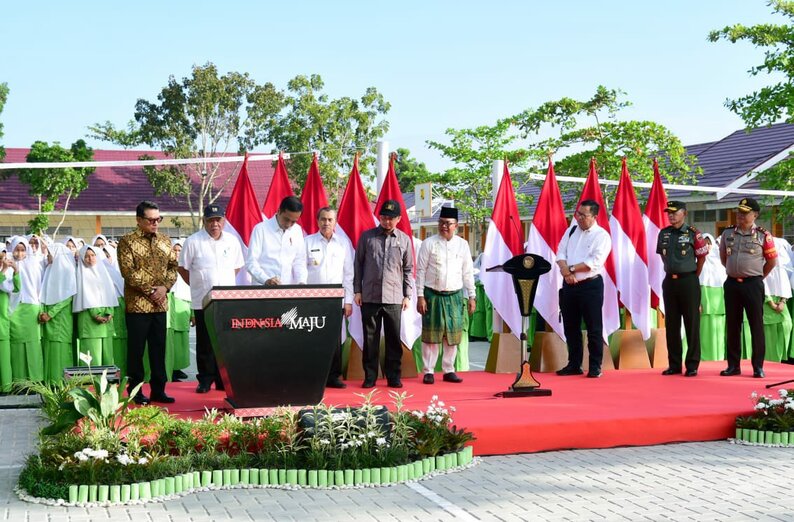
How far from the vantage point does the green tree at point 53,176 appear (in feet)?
100

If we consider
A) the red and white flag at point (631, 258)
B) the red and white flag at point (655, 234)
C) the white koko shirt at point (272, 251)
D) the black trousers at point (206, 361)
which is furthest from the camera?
the red and white flag at point (655, 234)

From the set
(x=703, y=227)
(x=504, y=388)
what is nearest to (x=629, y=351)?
(x=504, y=388)

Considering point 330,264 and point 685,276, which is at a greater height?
point 330,264

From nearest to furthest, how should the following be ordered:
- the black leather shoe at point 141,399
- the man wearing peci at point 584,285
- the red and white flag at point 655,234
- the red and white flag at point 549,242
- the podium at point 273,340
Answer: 1. the podium at point 273,340
2. the black leather shoe at point 141,399
3. the man wearing peci at point 584,285
4. the red and white flag at point 549,242
5. the red and white flag at point 655,234

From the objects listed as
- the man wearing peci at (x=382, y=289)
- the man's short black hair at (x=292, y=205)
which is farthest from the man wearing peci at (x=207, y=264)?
the man wearing peci at (x=382, y=289)

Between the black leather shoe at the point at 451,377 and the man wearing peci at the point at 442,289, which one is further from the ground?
the man wearing peci at the point at 442,289

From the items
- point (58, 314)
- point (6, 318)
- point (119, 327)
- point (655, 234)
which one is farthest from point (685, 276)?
point (6, 318)

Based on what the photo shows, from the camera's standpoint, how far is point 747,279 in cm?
977

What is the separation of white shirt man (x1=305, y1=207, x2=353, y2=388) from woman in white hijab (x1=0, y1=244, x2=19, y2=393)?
3.09 m

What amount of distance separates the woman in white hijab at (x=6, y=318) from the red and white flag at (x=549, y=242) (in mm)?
5638

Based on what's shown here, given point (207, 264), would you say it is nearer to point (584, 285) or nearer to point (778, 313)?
point (584, 285)

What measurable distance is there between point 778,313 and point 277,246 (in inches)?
269

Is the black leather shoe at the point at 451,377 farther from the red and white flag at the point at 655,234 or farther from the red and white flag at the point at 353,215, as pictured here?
the red and white flag at the point at 655,234

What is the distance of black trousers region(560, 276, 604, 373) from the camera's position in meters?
10.1
